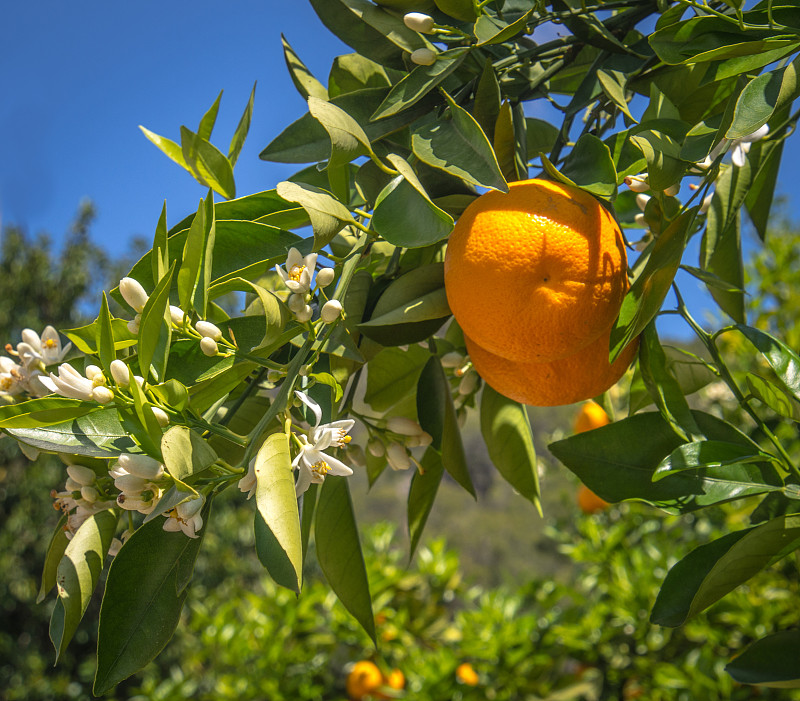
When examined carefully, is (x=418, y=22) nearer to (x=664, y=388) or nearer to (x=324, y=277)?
(x=324, y=277)

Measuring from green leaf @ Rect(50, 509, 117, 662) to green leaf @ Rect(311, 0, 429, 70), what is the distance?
1.16ft

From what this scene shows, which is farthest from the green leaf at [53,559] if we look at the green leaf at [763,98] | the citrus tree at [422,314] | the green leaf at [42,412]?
the green leaf at [763,98]

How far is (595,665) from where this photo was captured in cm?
171

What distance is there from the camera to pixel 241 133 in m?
0.51

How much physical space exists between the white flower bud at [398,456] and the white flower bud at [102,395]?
0.20 m

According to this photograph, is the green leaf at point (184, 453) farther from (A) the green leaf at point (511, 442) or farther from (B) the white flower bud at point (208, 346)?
(A) the green leaf at point (511, 442)

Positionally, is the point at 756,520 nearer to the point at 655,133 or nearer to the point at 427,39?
the point at 655,133

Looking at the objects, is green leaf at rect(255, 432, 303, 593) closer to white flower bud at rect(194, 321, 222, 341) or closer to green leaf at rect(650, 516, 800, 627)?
white flower bud at rect(194, 321, 222, 341)

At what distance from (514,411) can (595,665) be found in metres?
1.44

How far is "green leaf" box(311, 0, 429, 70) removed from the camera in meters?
0.44

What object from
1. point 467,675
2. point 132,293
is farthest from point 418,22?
point 467,675

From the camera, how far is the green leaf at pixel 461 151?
0.38 m

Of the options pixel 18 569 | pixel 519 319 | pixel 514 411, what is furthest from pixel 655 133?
pixel 18 569

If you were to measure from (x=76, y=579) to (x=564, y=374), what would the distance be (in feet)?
1.07
